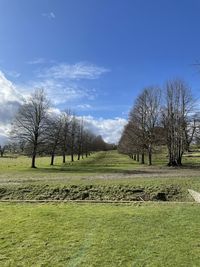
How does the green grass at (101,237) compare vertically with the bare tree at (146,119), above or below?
below

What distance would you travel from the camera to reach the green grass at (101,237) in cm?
588

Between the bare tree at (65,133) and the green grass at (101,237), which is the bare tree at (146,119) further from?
the green grass at (101,237)

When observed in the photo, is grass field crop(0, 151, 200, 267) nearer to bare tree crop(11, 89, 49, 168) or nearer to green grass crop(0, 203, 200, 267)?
green grass crop(0, 203, 200, 267)

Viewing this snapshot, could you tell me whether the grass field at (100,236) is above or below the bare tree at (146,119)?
below

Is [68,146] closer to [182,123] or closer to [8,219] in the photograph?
[182,123]

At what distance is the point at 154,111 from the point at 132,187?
35364mm

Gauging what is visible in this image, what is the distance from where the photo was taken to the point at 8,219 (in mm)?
9578

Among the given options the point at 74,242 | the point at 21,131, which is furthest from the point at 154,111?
the point at 74,242

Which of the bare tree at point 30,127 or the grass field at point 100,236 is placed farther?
the bare tree at point 30,127

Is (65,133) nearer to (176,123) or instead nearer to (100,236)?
(176,123)

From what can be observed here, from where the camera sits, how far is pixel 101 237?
732 centimetres

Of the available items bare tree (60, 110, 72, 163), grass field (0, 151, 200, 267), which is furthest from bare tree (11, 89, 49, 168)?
grass field (0, 151, 200, 267)

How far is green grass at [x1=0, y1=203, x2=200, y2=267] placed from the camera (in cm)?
588

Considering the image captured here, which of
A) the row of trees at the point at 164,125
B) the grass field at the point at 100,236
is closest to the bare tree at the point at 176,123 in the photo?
the row of trees at the point at 164,125
